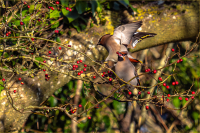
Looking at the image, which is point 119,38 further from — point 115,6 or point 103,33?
point 115,6

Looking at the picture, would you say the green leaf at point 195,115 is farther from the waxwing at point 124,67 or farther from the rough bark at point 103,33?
the waxwing at point 124,67

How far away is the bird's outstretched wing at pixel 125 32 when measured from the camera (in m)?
1.80

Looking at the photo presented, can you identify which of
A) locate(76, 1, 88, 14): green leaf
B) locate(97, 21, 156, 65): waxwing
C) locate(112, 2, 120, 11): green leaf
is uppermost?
locate(112, 2, 120, 11): green leaf

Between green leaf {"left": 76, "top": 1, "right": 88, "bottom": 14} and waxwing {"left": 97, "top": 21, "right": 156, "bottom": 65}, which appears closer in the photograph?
waxwing {"left": 97, "top": 21, "right": 156, "bottom": 65}

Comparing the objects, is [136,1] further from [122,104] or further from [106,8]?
[122,104]

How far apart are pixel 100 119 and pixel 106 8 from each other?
2.31 meters

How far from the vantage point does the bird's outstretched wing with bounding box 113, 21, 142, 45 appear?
180cm

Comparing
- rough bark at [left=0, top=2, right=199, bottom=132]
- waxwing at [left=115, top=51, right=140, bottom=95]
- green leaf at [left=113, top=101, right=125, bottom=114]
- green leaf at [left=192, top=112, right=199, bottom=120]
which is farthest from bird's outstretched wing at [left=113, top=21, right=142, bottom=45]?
green leaf at [left=192, top=112, right=199, bottom=120]

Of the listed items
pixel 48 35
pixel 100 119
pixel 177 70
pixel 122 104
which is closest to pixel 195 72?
pixel 177 70

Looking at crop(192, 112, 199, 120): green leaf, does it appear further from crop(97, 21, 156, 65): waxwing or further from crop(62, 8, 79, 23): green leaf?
crop(62, 8, 79, 23): green leaf

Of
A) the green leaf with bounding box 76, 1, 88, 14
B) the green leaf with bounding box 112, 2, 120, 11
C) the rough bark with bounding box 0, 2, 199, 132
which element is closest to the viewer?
the rough bark with bounding box 0, 2, 199, 132

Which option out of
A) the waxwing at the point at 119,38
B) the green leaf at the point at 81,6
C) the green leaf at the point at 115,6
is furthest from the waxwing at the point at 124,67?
the green leaf at the point at 115,6

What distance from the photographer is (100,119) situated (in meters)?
3.83

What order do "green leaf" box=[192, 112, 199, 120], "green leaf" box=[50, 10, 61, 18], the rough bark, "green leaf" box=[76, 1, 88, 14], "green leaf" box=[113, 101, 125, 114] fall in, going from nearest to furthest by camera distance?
the rough bark
"green leaf" box=[76, 1, 88, 14]
"green leaf" box=[50, 10, 61, 18]
"green leaf" box=[113, 101, 125, 114]
"green leaf" box=[192, 112, 199, 120]
